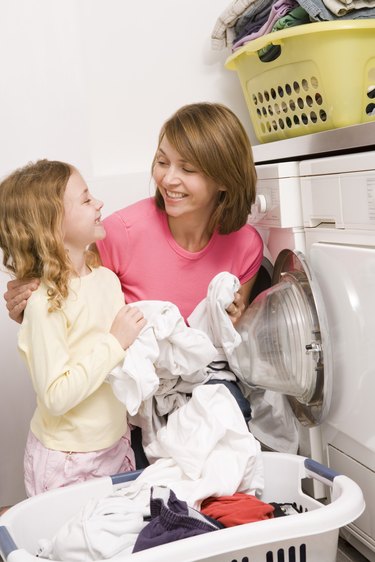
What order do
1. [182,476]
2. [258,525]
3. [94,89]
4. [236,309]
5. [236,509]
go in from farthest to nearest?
[94,89]
[236,309]
[182,476]
[236,509]
[258,525]

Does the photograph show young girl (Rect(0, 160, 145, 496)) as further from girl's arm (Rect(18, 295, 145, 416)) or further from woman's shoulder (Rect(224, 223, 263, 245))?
woman's shoulder (Rect(224, 223, 263, 245))

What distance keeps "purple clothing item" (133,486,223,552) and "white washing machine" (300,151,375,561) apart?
368 millimetres

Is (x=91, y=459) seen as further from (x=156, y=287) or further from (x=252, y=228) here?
(x=252, y=228)

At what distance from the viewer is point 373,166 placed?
133cm

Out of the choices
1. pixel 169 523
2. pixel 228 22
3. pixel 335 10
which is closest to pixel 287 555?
pixel 169 523

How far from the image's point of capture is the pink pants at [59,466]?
5.04ft

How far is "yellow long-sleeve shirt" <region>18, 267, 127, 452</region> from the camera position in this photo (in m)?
1.44

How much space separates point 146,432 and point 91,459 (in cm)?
19

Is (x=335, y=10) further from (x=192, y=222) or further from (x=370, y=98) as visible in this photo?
(x=192, y=222)

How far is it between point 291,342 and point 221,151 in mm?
448

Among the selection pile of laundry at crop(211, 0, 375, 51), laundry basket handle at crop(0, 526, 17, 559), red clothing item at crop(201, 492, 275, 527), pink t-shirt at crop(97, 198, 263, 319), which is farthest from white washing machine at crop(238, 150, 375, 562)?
laundry basket handle at crop(0, 526, 17, 559)

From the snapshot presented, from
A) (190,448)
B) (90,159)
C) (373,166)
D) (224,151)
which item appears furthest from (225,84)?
(190,448)

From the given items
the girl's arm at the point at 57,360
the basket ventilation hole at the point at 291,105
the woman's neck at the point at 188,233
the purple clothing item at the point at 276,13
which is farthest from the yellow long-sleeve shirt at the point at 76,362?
the purple clothing item at the point at 276,13

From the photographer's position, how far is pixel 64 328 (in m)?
1.49
